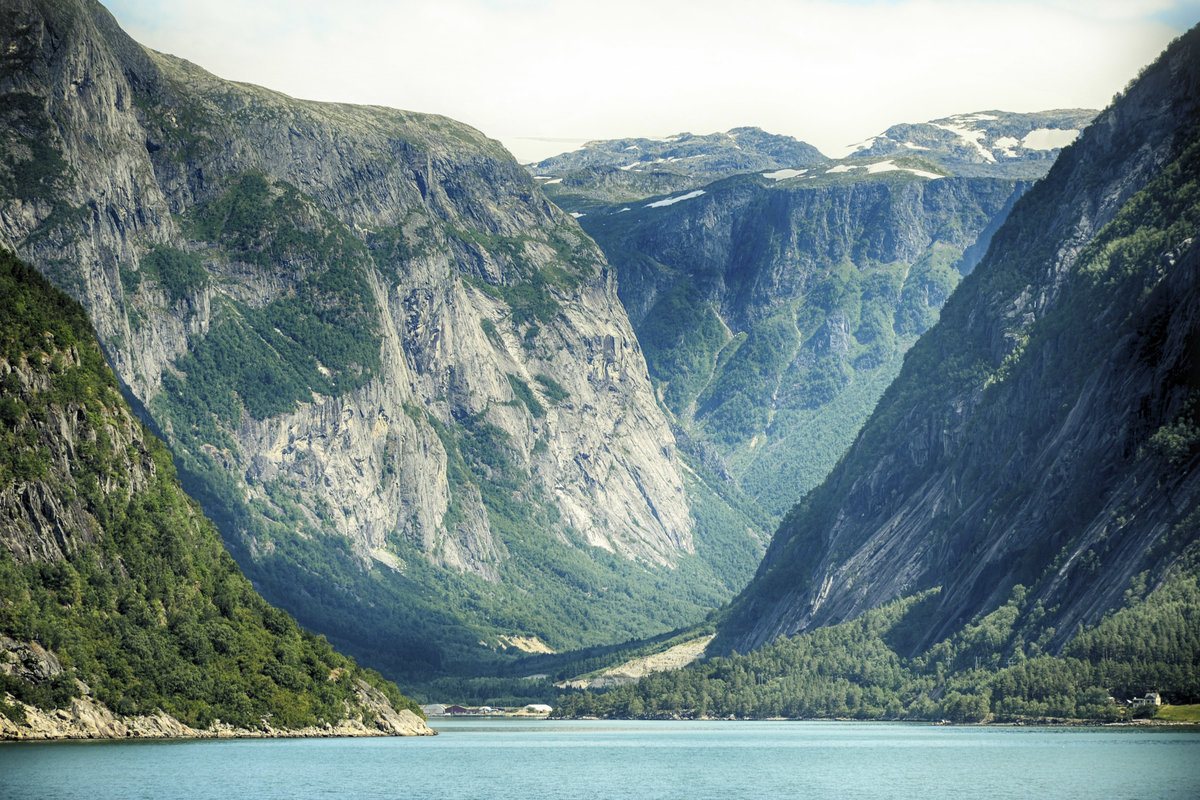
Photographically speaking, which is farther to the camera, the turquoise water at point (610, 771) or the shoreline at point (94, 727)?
the shoreline at point (94, 727)

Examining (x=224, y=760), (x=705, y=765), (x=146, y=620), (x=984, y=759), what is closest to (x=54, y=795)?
(x=224, y=760)

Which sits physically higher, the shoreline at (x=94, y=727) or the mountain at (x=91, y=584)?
the mountain at (x=91, y=584)

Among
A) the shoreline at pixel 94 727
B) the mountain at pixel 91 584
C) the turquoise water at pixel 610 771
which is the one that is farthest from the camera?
the mountain at pixel 91 584

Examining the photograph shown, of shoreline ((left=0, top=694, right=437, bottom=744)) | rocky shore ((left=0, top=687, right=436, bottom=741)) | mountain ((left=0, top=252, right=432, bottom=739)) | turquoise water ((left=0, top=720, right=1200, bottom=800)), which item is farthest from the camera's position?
mountain ((left=0, top=252, right=432, bottom=739))

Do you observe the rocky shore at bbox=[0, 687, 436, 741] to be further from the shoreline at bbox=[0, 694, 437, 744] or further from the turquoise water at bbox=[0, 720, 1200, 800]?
the turquoise water at bbox=[0, 720, 1200, 800]

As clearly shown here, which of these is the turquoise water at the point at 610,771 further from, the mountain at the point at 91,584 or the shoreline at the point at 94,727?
the mountain at the point at 91,584

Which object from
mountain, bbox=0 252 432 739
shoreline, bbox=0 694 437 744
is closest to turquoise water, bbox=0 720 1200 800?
shoreline, bbox=0 694 437 744

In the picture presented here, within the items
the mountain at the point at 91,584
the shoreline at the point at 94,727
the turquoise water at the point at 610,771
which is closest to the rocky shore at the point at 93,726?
the shoreline at the point at 94,727
